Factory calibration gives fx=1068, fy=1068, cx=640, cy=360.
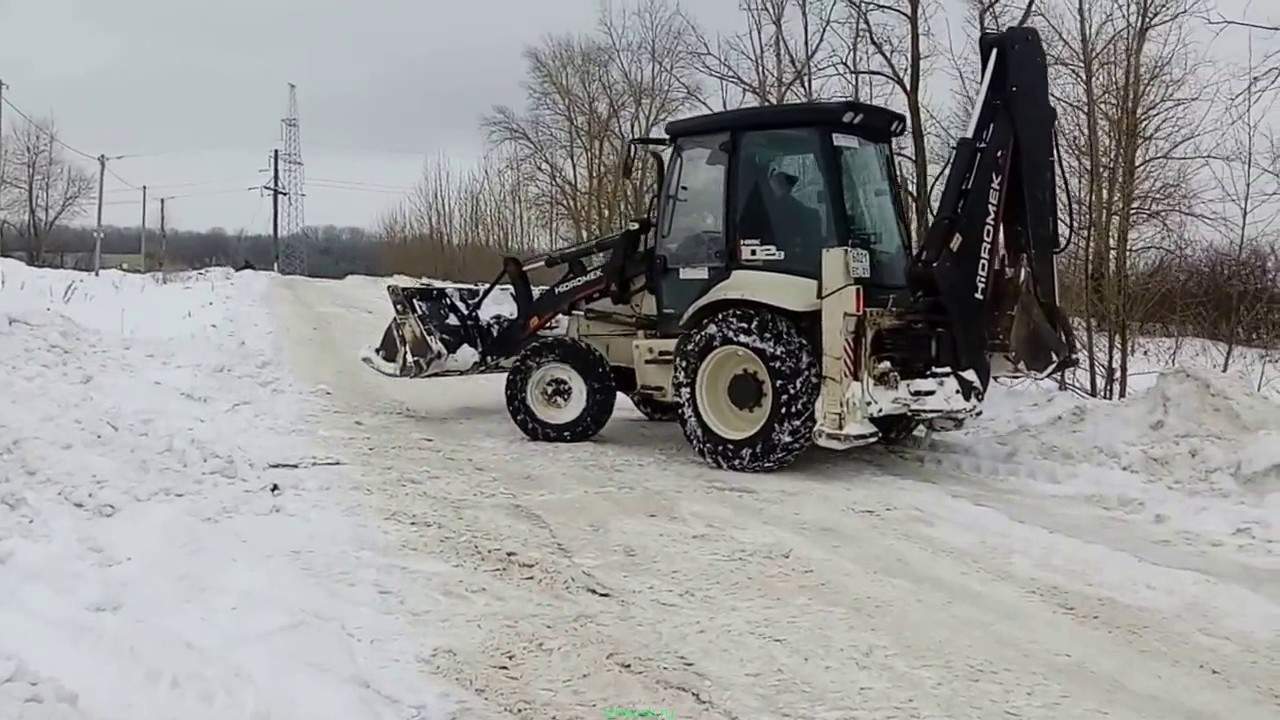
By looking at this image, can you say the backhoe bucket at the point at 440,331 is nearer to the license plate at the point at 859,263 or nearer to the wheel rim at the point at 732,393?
the wheel rim at the point at 732,393

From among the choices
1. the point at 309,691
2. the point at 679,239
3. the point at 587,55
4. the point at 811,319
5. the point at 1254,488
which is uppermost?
the point at 587,55

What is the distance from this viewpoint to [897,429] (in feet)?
26.2

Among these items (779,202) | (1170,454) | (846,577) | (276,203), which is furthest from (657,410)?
(276,203)

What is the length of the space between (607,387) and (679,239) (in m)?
1.28

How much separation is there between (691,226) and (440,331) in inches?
97.4

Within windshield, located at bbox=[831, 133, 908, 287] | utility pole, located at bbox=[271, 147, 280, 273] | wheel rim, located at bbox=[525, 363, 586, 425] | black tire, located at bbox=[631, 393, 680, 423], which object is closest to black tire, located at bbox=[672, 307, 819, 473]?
windshield, located at bbox=[831, 133, 908, 287]

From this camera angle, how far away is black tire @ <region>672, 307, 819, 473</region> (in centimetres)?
687

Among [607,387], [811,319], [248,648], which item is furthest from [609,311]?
[248,648]

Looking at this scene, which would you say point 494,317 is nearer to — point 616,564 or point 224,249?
point 616,564

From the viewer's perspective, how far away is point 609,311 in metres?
8.70

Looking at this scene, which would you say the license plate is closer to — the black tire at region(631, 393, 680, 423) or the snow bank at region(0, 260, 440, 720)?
the black tire at region(631, 393, 680, 423)

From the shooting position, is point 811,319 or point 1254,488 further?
point 811,319

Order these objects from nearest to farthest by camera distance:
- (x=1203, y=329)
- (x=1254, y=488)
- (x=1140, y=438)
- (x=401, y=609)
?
(x=401, y=609), (x=1254, y=488), (x=1140, y=438), (x=1203, y=329)

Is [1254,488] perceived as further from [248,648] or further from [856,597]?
[248,648]
